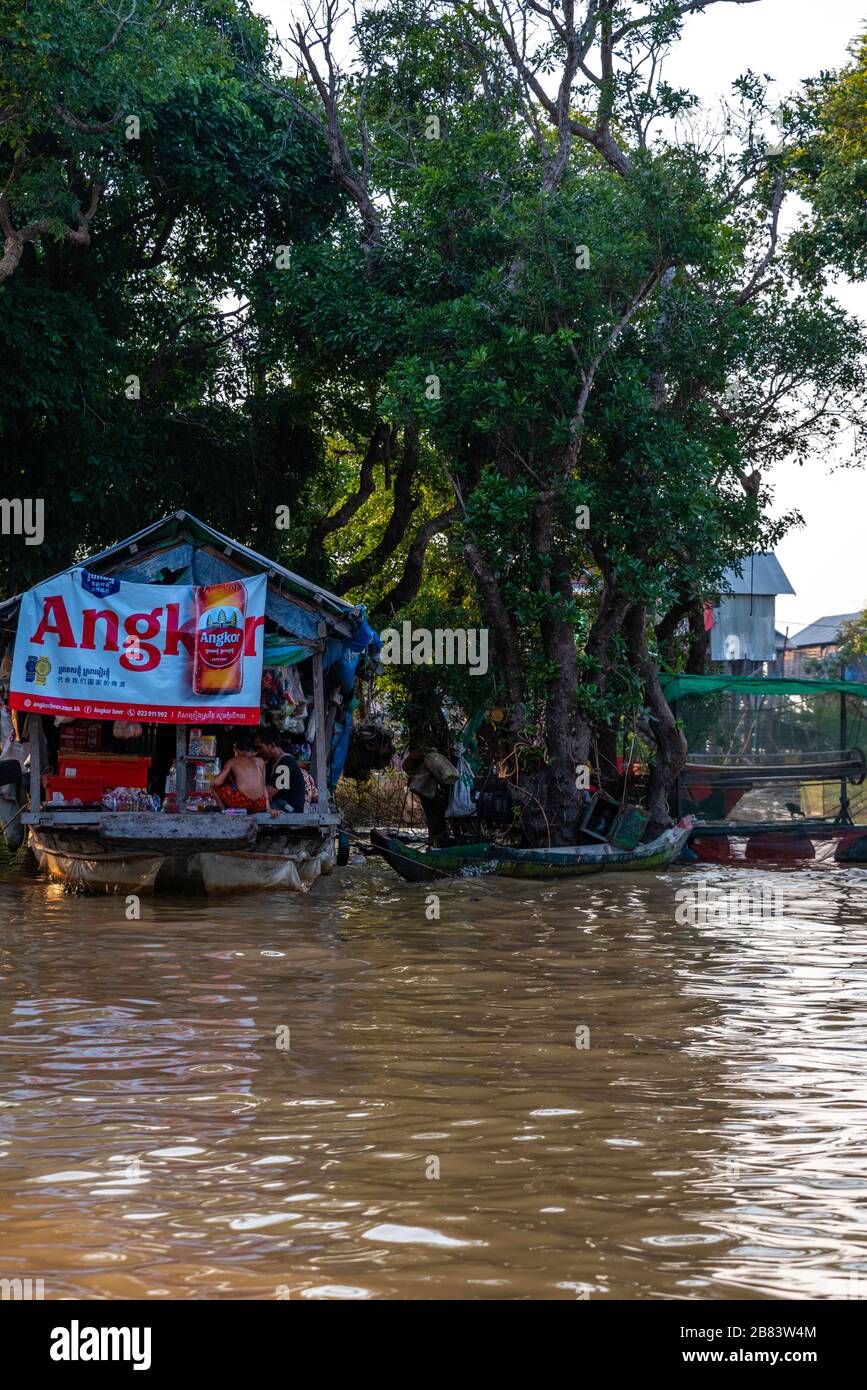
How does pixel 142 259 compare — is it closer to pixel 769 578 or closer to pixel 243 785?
pixel 243 785

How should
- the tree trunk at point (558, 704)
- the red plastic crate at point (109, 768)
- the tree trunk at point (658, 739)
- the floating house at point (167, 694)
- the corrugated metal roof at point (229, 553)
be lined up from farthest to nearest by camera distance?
the tree trunk at point (658, 739) → the tree trunk at point (558, 704) → the red plastic crate at point (109, 768) → the corrugated metal roof at point (229, 553) → the floating house at point (167, 694)

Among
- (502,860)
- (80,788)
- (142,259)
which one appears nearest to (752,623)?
(142,259)

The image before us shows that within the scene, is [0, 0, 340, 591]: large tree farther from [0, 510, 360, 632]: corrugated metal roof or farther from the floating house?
the floating house

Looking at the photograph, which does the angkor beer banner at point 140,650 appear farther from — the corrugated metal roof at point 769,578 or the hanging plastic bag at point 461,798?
the corrugated metal roof at point 769,578

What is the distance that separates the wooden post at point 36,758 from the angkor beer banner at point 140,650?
0.66 m

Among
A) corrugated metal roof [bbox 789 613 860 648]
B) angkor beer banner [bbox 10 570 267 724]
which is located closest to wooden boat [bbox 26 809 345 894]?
angkor beer banner [bbox 10 570 267 724]

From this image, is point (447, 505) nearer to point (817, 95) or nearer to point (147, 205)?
point (147, 205)

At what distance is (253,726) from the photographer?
15.2 m

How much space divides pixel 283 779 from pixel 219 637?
1.74m

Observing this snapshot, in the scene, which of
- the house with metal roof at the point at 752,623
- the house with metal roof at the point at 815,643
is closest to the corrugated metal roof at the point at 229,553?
the house with metal roof at the point at 752,623

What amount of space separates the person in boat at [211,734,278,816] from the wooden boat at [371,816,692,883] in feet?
5.08

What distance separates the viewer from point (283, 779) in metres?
14.5

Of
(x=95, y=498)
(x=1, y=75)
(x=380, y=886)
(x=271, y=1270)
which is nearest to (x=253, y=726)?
(x=380, y=886)

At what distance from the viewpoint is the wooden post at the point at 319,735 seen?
47.2 feet
